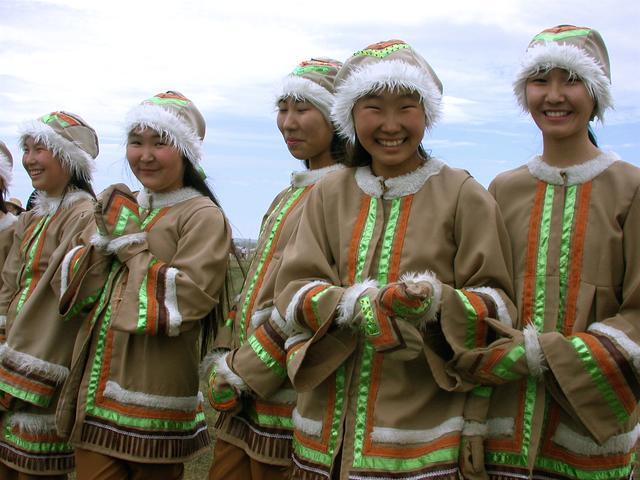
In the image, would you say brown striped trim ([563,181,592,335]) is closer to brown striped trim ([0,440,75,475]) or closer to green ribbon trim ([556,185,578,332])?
green ribbon trim ([556,185,578,332])

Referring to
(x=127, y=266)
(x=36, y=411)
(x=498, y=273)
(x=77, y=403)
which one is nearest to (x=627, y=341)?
(x=498, y=273)

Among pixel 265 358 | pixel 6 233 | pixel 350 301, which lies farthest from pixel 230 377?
pixel 6 233

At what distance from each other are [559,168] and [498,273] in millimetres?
496

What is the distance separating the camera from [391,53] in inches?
115

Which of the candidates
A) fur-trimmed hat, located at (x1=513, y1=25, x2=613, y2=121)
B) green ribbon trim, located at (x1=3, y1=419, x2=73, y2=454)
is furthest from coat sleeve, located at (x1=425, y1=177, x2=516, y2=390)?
green ribbon trim, located at (x1=3, y1=419, x2=73, y2=454)

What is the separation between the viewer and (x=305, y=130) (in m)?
3.54

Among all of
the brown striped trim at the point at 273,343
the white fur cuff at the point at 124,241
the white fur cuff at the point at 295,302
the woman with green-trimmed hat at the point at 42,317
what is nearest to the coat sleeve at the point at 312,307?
the white fur cuff at the point at 295,302

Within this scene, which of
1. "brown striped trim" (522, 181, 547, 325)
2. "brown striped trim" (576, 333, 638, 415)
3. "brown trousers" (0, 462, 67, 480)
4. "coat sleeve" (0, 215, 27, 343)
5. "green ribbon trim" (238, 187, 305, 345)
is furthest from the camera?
"coat sleeve" (0, 215, 27, 343)

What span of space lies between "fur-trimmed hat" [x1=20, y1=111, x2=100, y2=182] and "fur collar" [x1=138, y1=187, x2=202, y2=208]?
724 millimetres

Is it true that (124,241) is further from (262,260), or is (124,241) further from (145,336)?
(262,260)

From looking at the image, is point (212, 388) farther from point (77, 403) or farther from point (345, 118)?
point (345, 118)

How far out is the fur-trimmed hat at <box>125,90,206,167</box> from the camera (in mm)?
3727

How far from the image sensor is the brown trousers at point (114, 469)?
3.51 meters

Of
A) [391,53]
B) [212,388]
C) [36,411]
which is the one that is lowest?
[36,411]
